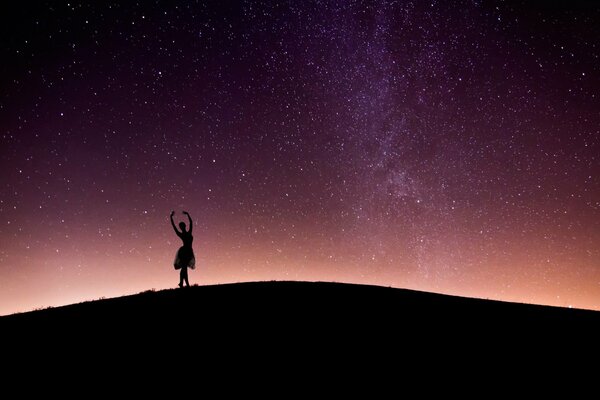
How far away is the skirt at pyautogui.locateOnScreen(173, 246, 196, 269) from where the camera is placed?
1289 cm

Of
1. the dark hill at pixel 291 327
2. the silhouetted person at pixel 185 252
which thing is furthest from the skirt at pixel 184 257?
the dark hill at pixel 291 327

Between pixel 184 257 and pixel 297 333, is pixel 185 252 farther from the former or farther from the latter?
pixel 297 333

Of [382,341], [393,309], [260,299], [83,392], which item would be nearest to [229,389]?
[83,392]

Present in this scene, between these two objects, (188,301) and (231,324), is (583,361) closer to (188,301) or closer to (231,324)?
(231,324)

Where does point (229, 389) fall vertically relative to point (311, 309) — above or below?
below

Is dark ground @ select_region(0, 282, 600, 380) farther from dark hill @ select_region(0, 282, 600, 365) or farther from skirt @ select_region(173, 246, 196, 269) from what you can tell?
skirt @ select_region(173, 246, 196, 269)

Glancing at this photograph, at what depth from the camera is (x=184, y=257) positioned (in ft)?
42.4

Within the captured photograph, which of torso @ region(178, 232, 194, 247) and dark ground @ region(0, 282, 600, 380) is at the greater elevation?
torso @ region(178, 232, 194, 247)

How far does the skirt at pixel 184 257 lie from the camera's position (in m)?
12.9

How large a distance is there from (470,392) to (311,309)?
5.14m

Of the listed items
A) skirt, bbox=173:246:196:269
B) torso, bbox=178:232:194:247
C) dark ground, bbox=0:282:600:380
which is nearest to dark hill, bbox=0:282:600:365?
dark ground, bbox=0:282:600:380

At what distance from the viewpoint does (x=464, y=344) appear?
8906 mm

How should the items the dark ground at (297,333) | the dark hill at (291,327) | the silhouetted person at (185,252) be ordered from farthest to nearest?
the silhouetted person at (185,252) < the dark hill at (291,327) < the dark ground at (297,333)

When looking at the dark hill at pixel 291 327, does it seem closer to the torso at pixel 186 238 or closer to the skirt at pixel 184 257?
the skirt at pixel 184 257
